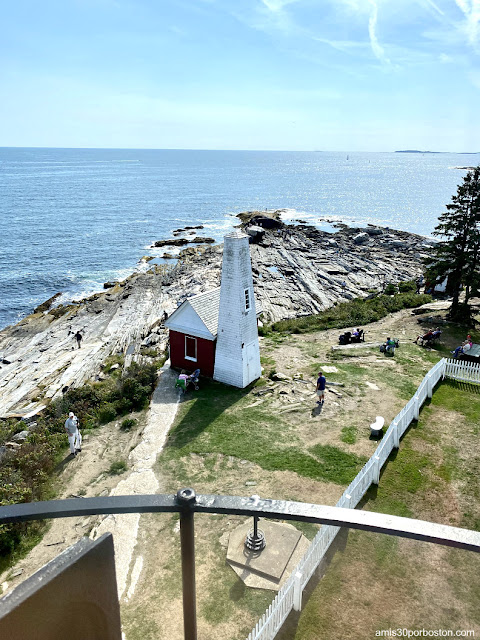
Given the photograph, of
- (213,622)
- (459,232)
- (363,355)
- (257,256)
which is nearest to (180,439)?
(213,622)

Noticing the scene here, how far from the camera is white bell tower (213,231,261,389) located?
18688 millimetres

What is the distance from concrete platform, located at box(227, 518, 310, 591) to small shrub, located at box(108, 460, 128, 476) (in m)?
5.38

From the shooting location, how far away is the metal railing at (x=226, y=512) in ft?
7.63

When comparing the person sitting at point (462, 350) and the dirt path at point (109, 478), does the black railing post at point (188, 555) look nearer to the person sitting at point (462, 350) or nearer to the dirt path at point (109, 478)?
the dirt path at point (109, 478)

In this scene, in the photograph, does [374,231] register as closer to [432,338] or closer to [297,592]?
[432,338]

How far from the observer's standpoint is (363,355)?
22.6 m

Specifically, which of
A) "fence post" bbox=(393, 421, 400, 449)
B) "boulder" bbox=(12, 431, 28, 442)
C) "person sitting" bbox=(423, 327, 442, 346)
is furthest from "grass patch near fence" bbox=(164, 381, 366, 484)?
"person sitting" bbox=(423, 327, 442, 346)

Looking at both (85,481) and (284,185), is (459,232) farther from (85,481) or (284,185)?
(284,185)

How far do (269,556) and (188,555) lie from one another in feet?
25.1

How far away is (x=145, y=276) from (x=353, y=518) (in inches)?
1979

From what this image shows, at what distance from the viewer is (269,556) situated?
9289 mm

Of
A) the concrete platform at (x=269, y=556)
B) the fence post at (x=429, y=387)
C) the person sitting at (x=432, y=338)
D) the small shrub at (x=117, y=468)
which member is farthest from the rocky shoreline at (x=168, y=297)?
the fence post at (x=429, y=387)

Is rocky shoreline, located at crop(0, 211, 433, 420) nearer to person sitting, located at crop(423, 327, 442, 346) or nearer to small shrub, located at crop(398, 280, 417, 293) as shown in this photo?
small shrub, located at crop(398, 280, 417, 293)

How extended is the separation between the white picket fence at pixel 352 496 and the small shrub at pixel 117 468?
7.23 meters
